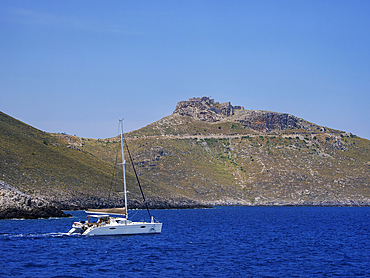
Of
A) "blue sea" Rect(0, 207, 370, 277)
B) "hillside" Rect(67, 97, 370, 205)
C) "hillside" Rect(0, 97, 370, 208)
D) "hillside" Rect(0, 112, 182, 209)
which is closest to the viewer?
"blue sea" Rect(0, 207, 370, 277)

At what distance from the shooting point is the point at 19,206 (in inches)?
2857

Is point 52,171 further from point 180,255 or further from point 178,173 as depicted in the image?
point 180,255

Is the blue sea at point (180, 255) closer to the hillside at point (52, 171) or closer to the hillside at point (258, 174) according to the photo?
the hillside at point (52, 171)

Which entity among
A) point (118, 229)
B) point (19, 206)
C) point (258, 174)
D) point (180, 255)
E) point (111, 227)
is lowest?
point (180, 255)

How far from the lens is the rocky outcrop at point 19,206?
232 feet

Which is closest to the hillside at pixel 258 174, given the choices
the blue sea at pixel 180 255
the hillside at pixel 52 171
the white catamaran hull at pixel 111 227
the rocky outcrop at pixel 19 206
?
the hillside at pixel 52 171

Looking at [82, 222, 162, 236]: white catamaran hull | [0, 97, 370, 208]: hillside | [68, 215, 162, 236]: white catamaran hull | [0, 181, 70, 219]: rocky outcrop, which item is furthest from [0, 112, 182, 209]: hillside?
[82, 222, 162, 236]: white catamaran hull

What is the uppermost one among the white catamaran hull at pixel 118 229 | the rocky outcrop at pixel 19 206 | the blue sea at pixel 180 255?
the rocky outcrop at pixel 19 206

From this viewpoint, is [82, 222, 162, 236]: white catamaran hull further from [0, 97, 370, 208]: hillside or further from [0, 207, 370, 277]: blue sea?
[0, 97, 370, 208]: hillside

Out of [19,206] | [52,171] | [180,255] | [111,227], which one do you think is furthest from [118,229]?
[52,171]

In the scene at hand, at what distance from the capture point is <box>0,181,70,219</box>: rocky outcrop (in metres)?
70.7

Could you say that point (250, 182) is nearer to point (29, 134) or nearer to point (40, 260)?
point (29, 134)

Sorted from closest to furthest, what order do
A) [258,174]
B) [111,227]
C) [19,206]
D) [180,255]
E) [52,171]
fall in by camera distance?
1. [180,255]
2. [111,227]
3. [19,206]
4. [52,171]
5. [258,174]

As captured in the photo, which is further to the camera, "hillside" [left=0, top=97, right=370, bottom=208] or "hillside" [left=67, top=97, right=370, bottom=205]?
"hillside" [left=67, top=97, right=370, bottom=205]
